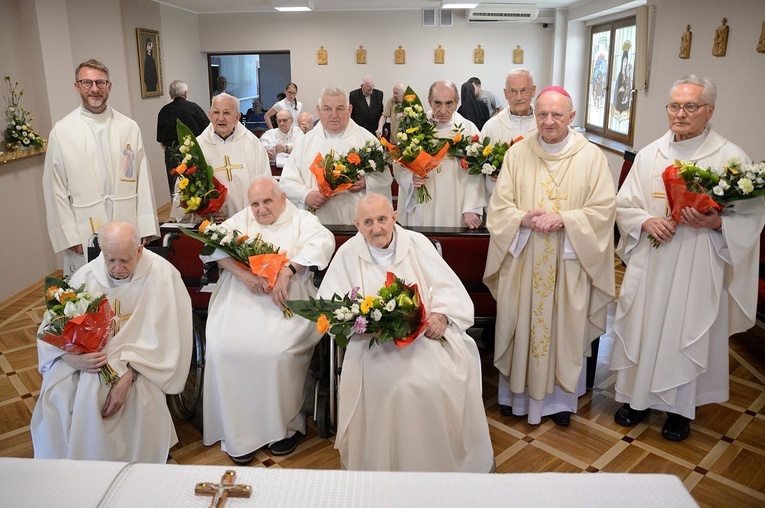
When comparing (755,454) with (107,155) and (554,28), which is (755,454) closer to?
(107,155)

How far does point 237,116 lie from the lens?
17.4ft

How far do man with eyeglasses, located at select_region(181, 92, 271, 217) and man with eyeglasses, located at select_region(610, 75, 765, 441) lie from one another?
2.80 meters

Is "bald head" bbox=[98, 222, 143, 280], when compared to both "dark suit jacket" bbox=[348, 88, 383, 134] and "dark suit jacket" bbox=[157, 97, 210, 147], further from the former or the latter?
"dark suit jacket" bbox=[348, 88, 383, 134]

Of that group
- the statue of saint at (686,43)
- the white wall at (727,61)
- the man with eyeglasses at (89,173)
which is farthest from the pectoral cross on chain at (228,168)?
the statue of saint at (686,43)

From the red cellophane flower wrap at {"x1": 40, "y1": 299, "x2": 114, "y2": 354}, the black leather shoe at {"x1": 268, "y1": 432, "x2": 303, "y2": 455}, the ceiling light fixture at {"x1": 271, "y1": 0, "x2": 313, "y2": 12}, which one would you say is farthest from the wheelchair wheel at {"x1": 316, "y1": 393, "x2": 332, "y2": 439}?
the ceiling light fixture at {"x1": 271, "y1": 0, "x2": 313, "y2": 12}

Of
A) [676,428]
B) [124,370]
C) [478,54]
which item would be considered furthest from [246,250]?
[478,54]

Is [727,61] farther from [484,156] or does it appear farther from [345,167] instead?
[345,167]

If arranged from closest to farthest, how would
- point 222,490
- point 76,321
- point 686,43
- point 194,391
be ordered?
point 222,490
point 76,321
point 194,391
point 686,43

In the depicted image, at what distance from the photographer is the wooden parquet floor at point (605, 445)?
353cm

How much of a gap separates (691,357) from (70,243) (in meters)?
4.08

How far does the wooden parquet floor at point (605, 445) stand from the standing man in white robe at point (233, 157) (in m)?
1.89

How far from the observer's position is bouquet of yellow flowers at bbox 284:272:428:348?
9.98 ft

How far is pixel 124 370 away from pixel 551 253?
2449mm

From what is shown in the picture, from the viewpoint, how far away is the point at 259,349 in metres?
3.71
